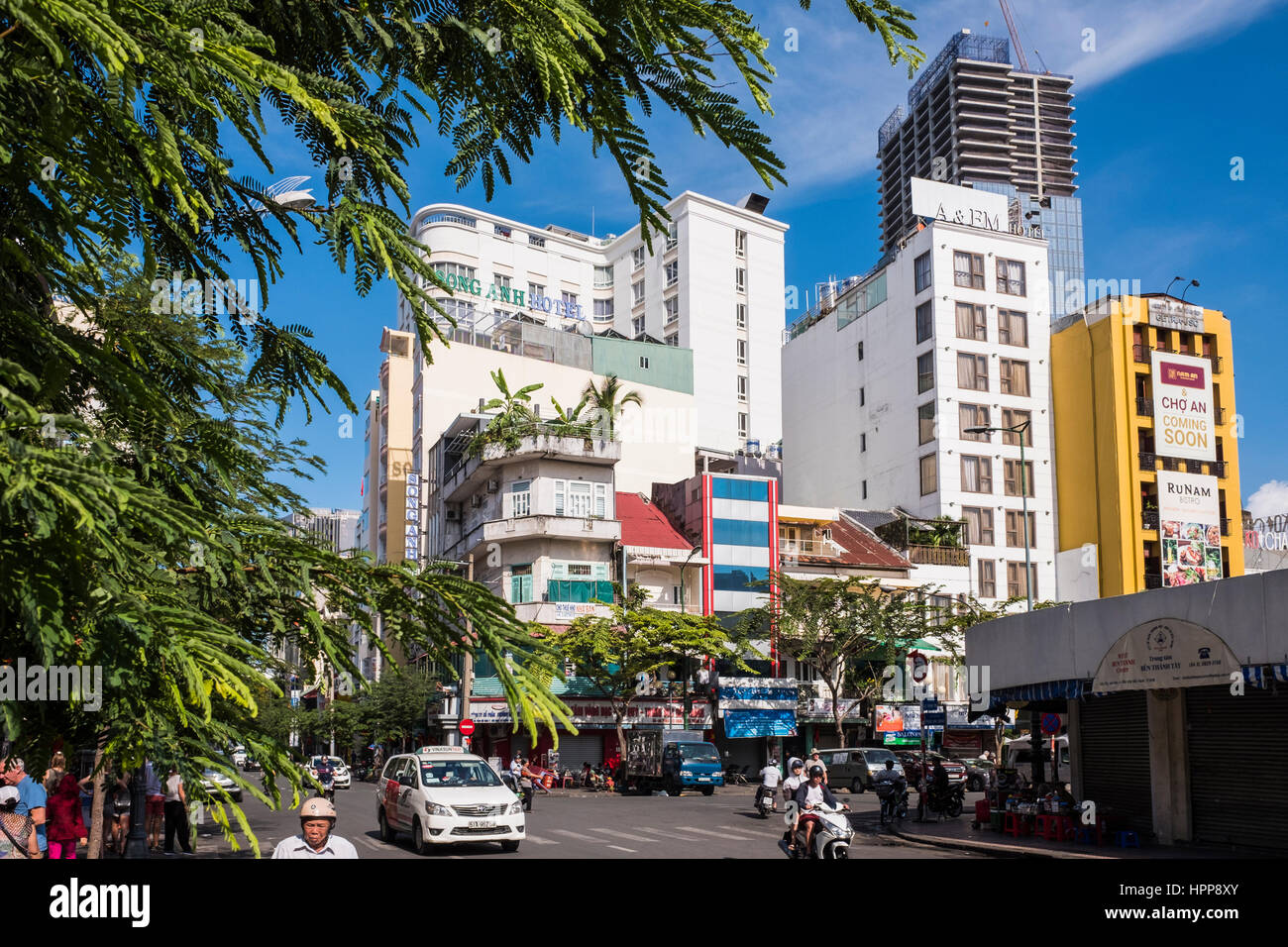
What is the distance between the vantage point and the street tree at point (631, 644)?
4800cm

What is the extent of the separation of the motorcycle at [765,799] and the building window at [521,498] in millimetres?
25989

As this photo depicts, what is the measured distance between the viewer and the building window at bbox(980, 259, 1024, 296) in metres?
70.4

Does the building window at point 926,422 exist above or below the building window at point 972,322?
below

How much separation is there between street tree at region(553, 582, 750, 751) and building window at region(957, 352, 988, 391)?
2594cm

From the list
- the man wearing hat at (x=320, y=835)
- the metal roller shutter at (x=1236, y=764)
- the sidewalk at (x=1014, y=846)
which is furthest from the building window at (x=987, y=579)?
the man wearing hat at (x=320, y=835)

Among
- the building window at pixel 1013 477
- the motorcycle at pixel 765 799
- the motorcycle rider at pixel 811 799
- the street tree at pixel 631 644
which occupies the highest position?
the building window at pixel 1013 477

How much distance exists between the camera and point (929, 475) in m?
68.3

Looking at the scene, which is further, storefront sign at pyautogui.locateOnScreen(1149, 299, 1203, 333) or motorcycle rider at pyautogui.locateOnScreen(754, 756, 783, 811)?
storefront sign at pyautogui.locateOnScreen(1149, 299, 1203, 333)

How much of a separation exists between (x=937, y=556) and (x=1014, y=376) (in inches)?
517

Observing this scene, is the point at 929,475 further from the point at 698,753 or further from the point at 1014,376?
the point at 698,753

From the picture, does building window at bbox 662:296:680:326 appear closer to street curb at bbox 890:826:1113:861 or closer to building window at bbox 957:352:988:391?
building window at bbox 957:352:988:391

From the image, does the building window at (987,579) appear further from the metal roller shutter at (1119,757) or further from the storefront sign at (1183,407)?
the metal roller shutter at (1119,757)

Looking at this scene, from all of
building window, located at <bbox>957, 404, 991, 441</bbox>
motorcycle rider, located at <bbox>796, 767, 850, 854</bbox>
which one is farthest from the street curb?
building window, located at <bbox>957, 404, 991, 441</bbox>

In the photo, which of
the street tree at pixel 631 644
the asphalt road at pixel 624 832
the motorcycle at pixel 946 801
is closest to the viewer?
the asphalt road at pixel 624 832
